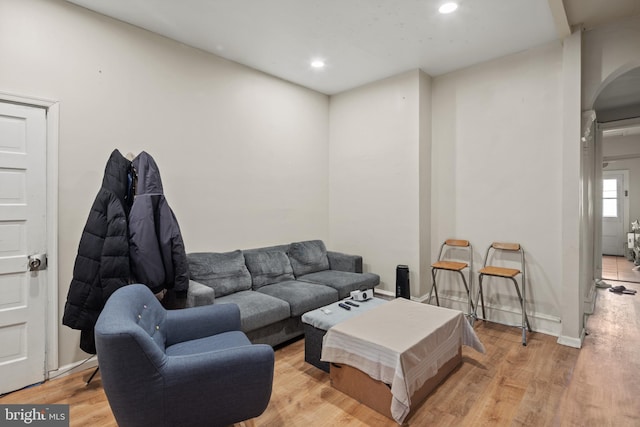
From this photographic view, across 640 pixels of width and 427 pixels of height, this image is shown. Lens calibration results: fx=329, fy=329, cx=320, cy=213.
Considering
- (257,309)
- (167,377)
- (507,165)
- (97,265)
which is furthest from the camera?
(507,165)

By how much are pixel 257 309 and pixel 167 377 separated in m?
1.42

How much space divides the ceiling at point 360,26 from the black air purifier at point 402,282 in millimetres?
2449

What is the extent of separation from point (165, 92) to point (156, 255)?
1633 mm

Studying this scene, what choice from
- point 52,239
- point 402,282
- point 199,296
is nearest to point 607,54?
point 402,282

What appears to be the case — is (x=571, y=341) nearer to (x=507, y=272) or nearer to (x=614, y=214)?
(x=507, y=272)

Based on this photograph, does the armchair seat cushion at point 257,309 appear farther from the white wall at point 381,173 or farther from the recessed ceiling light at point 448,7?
the recessed ceiling light at point 448,7

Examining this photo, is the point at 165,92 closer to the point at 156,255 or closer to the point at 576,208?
the point at 156,255

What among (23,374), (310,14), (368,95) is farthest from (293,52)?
(23,374)

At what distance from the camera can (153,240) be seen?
259 centimetres

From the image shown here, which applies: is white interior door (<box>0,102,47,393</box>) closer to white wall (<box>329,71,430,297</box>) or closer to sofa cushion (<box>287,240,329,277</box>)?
sofa cushion (<box>287,240,329,277</box>)

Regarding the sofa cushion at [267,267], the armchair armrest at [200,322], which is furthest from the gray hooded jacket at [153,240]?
the sofa cushion at [267,267]

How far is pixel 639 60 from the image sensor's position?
290cm

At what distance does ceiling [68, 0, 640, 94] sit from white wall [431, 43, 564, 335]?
0.30 m

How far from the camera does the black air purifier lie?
400 centimetres
